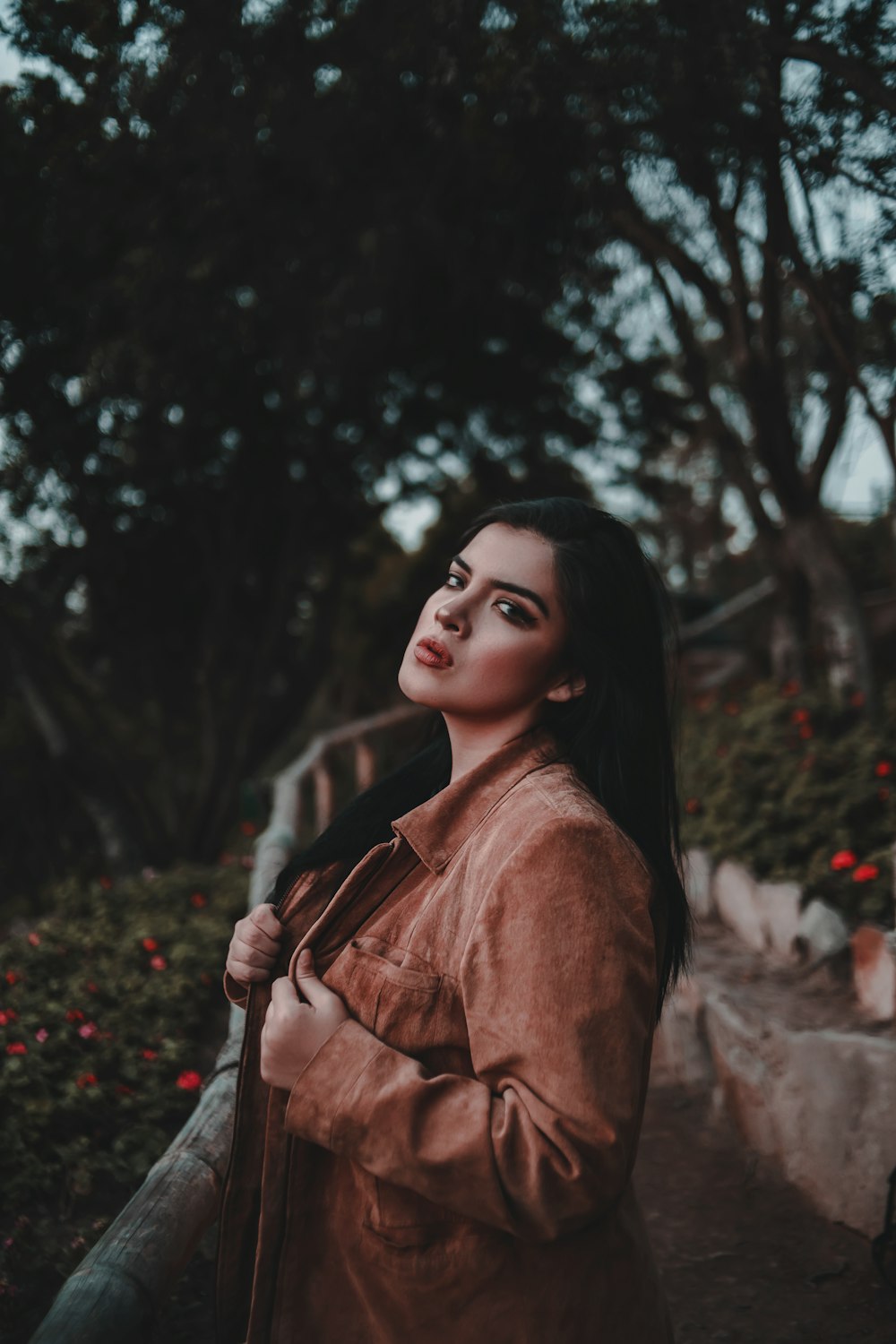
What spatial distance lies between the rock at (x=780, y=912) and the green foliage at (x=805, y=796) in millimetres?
79

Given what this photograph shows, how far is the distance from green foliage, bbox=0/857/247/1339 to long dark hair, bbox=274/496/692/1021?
138 cm

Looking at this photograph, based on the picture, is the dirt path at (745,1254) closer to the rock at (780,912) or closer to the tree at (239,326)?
the rock at (780,912)

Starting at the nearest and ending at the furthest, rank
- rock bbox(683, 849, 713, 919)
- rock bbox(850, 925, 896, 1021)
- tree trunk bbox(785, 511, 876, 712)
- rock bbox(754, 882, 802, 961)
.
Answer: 1. rock bbox(850, 925, 896, 1021)
2. rock bbox(754, 882, 802, 961)
3. rock bbox(683, 849, 713, 919)
4. tree trunk bbox(785, 511, 876, 712)

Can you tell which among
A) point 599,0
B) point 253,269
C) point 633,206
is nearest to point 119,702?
point 253,269

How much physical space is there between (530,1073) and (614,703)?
59 cm

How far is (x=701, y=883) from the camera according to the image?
4840 millimetres

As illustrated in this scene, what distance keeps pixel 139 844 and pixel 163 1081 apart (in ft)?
14.5

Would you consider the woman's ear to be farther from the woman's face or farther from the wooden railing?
the wooden railing

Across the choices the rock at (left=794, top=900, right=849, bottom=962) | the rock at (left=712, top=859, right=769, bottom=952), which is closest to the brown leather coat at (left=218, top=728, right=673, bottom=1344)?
the rock at (left=794, top=900, right=849, bottom=962)

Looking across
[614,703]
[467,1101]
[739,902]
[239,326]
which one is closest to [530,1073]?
[467,1101]

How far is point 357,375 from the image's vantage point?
7.41m

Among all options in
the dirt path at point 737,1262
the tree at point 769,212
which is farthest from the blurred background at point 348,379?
the dirt path at point 737,1262

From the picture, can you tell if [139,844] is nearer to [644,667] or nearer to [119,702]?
[119,702]

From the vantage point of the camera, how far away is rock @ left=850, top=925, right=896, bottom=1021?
3211 mm
